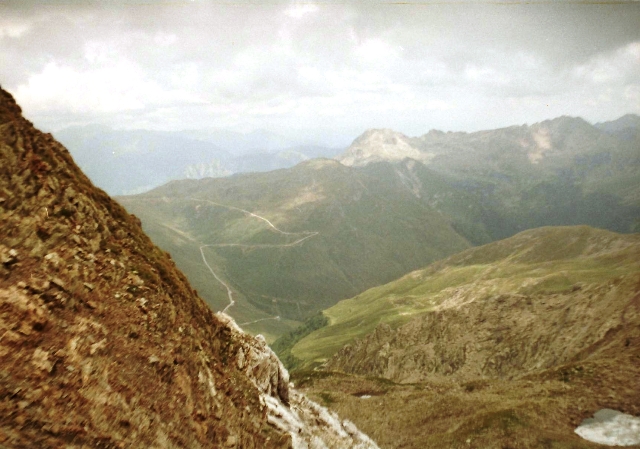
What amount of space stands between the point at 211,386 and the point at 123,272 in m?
7.11

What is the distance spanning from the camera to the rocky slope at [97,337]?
1191 centimetres

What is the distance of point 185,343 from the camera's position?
18375 millimetres

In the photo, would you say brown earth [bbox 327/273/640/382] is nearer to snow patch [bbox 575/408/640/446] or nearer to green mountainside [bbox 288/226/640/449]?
green mountainside [bbox 288/226/640/449]

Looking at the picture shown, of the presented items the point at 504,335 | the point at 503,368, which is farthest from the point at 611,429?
→ the point at 504,335

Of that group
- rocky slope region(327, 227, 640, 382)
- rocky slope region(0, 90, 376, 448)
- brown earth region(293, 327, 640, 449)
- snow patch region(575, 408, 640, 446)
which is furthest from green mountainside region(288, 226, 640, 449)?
rocky slope region(0, 90, 376, 448)

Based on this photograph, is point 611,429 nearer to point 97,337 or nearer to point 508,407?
point 508,407

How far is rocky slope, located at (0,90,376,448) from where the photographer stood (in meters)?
11.9

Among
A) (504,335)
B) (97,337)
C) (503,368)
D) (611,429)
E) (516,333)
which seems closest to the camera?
(97,337)

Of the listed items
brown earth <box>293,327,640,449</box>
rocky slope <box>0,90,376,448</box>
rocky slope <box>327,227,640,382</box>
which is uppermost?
rocky slope <box>0,90,376,448</box>

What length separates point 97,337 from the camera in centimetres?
1470

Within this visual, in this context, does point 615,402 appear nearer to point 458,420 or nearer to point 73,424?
point 458,420

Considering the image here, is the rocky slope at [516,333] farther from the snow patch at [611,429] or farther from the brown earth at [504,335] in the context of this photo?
the snow patch at [611,429]

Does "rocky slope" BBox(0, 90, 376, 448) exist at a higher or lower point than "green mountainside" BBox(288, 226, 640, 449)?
higher

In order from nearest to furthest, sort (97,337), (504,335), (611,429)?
(97,337), (611,429), (504,335)
